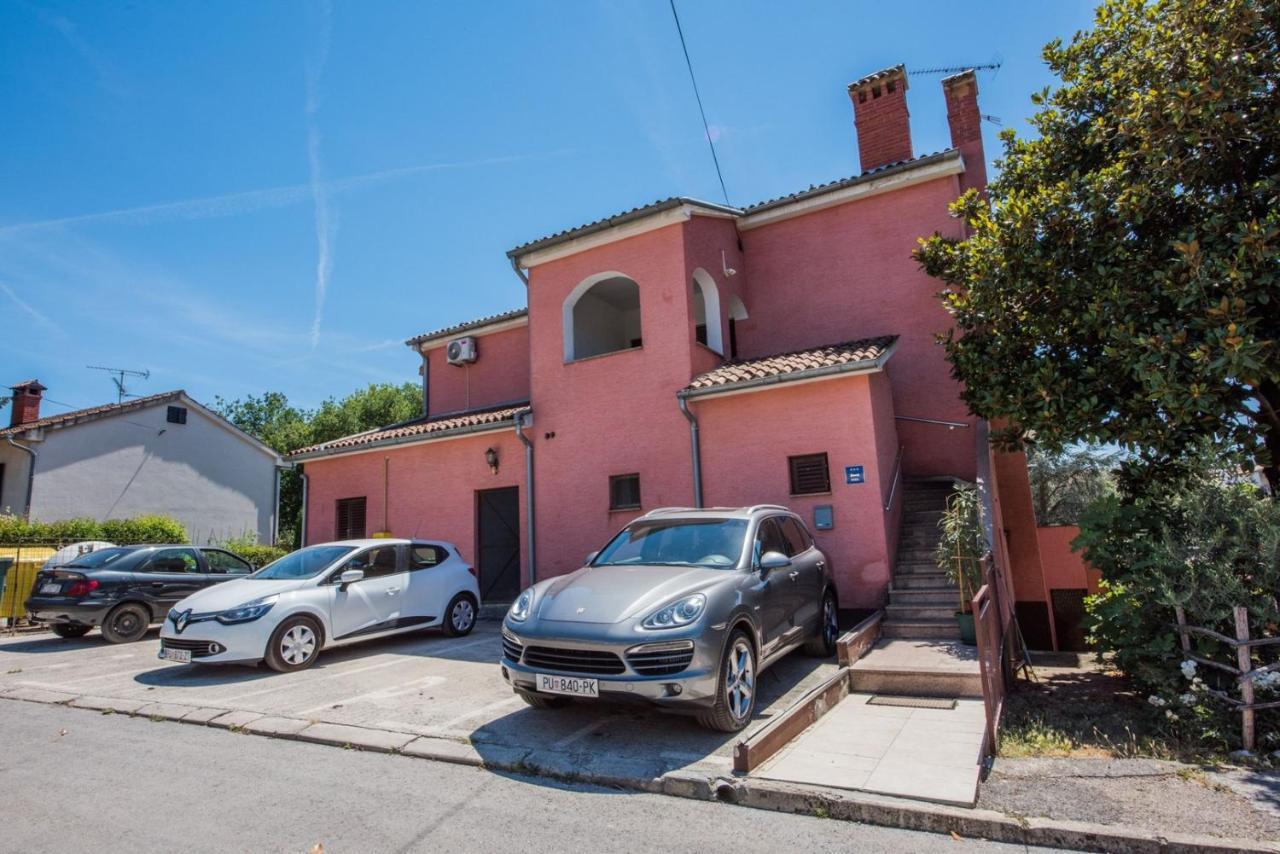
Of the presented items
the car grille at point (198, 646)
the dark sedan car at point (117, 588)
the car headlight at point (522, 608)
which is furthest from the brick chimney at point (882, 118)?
the dark sedan car at point (117, 588)

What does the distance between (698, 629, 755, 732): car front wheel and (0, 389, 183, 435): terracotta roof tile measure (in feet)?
74.0

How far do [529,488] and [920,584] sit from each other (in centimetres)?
641

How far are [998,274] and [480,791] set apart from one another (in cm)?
729

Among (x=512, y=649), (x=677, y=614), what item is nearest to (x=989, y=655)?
(x=677, y=614)

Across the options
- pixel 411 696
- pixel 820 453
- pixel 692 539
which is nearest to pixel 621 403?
pixel 820 453

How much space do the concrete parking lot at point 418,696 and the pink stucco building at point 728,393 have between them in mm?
2784

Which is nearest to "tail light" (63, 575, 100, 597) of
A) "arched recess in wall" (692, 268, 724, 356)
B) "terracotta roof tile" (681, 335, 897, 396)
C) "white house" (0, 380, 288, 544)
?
"terracotta roof tile" (681, 335, 897, 396)

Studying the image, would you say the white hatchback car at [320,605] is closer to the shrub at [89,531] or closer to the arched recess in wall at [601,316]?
the arched recess in wall at [601,316]

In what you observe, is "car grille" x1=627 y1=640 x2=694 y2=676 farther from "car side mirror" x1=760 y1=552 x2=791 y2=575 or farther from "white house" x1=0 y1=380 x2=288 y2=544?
"white house" x1=0 y1=380 x2=288 y2=544

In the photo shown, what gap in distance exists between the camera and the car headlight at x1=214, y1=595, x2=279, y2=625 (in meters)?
7.17

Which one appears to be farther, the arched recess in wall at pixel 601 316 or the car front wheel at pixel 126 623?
the arched recess in wall at pixel 601 316

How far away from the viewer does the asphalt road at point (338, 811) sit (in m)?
3.43

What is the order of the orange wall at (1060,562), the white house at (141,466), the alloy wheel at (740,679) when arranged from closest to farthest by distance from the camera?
the alloy wheel at (740,679) < the orange wall at (1060,562) < the white house at (141,466)

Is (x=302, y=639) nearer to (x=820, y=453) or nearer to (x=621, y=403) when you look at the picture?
(x=621, y=403)
